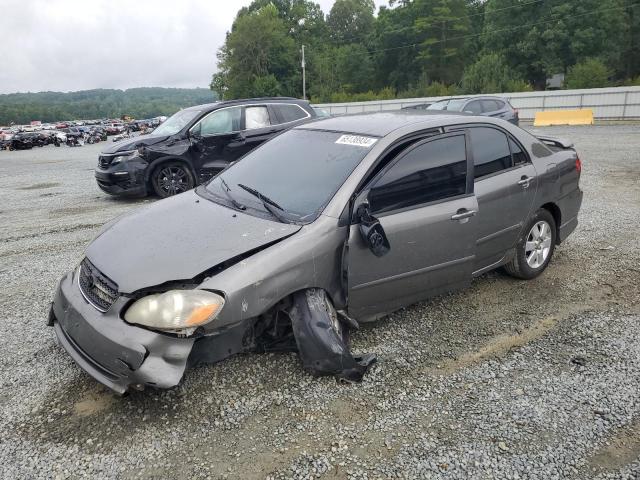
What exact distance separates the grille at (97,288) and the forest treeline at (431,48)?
3373 centimetres

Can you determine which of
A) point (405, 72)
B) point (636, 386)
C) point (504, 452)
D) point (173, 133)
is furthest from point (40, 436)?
point (405, 72)

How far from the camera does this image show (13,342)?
3.61m

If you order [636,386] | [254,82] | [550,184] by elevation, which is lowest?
[636,386]

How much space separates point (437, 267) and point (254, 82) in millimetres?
69830

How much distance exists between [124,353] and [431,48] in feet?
214

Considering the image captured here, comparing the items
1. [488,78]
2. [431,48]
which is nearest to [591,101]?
[488,78]

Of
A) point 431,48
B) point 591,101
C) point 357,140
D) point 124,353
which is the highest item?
point 431,48

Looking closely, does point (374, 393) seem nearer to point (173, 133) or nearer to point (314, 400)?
point (314, 400)

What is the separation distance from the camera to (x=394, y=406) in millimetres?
2834

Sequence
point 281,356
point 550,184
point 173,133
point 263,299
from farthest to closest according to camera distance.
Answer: point 173,133
point 550,184
point 281,356
point 263,299

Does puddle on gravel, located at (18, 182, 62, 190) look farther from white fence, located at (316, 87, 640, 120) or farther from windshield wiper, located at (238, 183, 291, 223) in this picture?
white fence, located at (316, 87, 640, 120)

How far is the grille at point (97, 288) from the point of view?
2785 mm

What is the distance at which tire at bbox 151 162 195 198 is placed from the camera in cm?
873

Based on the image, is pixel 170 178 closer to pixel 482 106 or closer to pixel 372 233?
pixel 372 233
